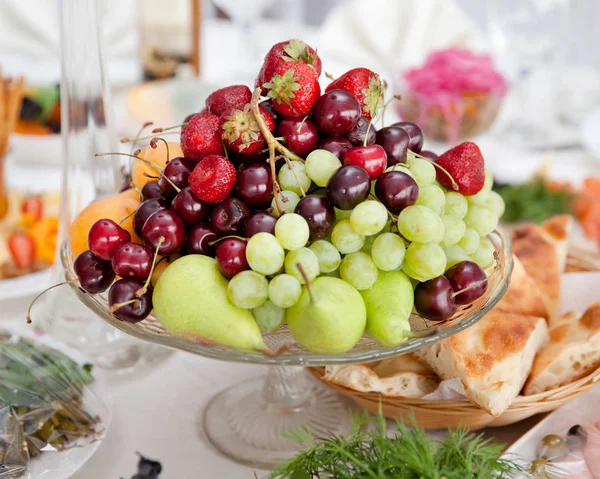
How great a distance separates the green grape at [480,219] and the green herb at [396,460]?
185mm

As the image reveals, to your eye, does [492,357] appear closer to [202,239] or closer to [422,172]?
[422,172]

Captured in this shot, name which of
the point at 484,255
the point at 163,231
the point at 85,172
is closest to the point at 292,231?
the point at 163,231

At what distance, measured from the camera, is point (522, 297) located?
2.37 ft

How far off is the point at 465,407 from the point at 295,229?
26cm

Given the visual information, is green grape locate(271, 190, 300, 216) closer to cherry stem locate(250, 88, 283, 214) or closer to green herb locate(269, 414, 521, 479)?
cherry stem locate(250, 88, 283, 214)

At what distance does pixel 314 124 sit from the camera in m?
0.57

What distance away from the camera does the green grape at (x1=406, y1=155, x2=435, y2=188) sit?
571mm

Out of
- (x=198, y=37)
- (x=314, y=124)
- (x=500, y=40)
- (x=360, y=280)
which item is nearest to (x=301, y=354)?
(x=360, y=280)

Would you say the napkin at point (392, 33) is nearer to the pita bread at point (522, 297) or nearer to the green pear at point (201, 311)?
the pita bread at point (522, 297)

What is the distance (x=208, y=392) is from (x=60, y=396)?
0.61ft

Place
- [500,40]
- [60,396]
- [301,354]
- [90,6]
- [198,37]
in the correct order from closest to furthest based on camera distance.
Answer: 1. [301,354]
2. [60,396]
3. [90,6]
4. [500,40]
5. [198,37]

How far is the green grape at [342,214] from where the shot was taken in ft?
1.77

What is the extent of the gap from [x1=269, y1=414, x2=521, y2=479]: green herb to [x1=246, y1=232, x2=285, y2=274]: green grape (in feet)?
0.50

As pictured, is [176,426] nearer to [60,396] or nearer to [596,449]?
[60,396]
